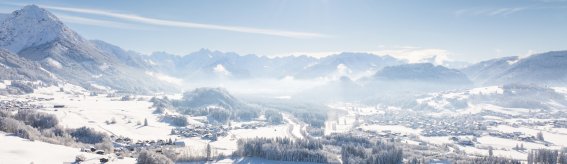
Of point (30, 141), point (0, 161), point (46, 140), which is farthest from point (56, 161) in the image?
point (46, 140)

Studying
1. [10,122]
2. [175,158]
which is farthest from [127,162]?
[10,122]

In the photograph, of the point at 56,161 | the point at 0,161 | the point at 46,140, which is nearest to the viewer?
the point at 0,161

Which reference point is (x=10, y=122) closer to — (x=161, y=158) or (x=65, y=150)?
(x=65, y=150)

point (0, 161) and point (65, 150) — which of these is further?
point (65, 150)

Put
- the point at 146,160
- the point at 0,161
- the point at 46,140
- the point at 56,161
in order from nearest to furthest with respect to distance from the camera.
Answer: the point at 0,161
the point at 56,161
the point at 146,160
the point at 46,140

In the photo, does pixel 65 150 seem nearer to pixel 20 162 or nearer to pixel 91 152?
pixel 91 152

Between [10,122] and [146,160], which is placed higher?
[10,122]
